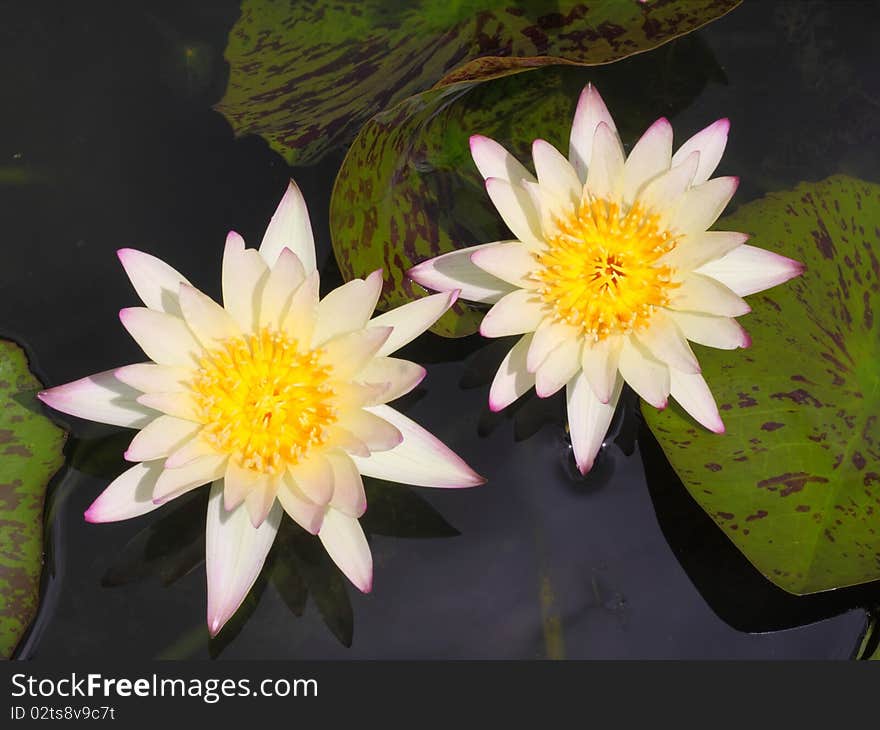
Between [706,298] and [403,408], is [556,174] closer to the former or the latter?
[706,298]

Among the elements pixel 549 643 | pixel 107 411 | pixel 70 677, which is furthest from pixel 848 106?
pixel 70 677

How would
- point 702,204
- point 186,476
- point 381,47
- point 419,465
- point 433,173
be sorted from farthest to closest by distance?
point 381,47 → point 433,173 → point 419,465 → point 702,204 → point 186,476

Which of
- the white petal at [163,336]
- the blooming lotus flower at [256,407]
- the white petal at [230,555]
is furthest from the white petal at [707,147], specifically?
the white petal at [230,555]

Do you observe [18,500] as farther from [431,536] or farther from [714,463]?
[714,463]

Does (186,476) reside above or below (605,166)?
below

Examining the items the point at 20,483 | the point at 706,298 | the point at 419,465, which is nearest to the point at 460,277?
the point at 419,465

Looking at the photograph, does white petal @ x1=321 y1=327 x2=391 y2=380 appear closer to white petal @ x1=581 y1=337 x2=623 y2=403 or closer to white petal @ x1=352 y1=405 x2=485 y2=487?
white petal @ x1=352 y1=405 x2=485 y2=487

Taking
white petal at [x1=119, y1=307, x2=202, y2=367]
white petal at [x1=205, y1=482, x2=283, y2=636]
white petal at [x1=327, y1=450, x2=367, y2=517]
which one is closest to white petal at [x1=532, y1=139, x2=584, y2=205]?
white petal at [x1=327, y1=450, x2=367, y2=517]
